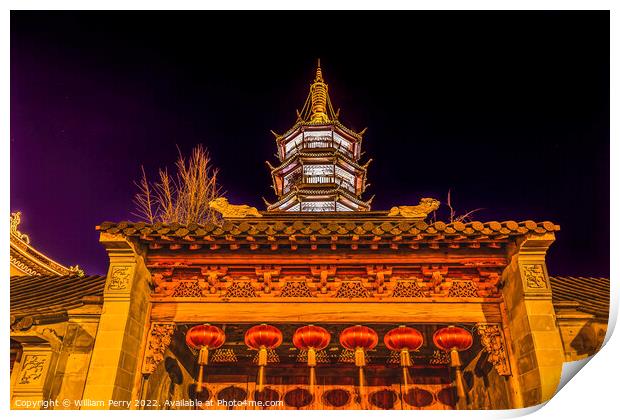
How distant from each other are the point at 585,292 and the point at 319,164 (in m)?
8.87

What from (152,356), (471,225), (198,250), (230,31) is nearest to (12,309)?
(152,356)

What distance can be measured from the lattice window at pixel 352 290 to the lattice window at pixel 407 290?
0.37 metres

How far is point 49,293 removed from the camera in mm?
6781

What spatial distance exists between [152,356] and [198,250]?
4.38 ft

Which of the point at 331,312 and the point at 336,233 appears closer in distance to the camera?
the point at 336,233

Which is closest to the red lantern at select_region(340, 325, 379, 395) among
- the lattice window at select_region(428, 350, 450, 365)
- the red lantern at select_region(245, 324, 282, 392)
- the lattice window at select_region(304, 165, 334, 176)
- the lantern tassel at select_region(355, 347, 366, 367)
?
the lantern tassel at select_region(355, 347, 366, 367)

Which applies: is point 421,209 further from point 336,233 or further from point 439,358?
point 336,233

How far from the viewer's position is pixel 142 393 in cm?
546

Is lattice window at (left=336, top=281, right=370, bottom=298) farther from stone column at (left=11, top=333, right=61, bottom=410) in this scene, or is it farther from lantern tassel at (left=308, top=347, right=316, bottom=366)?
stone column at (left=11, top=333, right=61, bottom=410)

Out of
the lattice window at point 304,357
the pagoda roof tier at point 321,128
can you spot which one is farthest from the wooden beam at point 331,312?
the pagoda roof tier at point 321,128

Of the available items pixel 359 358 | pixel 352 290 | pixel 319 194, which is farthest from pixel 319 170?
pixel 359 358

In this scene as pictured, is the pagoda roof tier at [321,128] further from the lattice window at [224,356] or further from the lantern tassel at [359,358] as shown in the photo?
the lantern tassel at [359,358]

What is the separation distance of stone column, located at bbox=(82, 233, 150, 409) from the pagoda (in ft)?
26.3

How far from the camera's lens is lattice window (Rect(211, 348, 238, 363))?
293 inches
